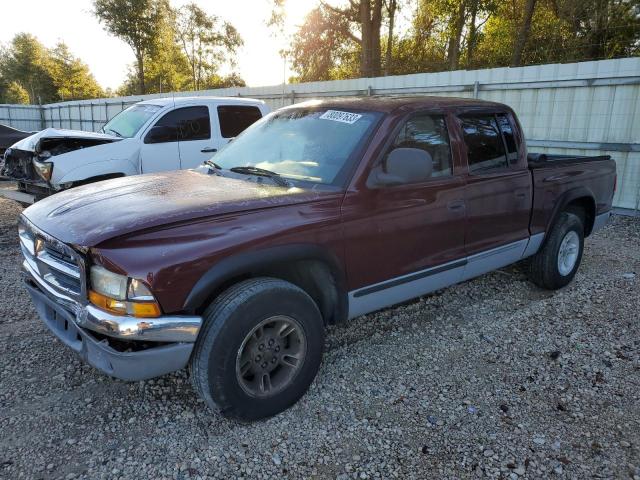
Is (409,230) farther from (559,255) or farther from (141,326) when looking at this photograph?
(559,255)

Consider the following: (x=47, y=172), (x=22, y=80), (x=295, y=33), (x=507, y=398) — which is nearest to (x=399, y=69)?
(x=295, y=33)

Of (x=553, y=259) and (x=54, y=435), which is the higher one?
(x=553, y=259)

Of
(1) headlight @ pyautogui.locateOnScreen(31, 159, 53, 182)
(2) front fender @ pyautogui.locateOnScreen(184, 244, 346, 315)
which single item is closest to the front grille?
(2) front fender @ pyautogui.locateOnScreen(184, 244, 346, 315)

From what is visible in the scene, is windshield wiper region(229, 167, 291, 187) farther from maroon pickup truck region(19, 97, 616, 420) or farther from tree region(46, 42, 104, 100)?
tree region(46, 42, 104, 100)

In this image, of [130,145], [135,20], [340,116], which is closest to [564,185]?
[340,116]

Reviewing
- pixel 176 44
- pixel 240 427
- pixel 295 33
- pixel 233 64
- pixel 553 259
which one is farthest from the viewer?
pixel 233 64

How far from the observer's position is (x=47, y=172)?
20.1 feet

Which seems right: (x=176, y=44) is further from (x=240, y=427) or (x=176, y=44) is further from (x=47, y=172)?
(x=240, y=427)

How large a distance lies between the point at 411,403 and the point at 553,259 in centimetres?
265

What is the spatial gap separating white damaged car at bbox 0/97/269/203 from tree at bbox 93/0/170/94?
25985 millimetres

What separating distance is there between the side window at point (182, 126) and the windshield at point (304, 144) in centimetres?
359

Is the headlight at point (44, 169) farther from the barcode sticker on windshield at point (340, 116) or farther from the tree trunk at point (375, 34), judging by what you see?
the tree trunk at point (375, 34)

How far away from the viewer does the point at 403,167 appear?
3047 millimetres

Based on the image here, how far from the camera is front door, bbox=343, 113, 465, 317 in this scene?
3.07m
